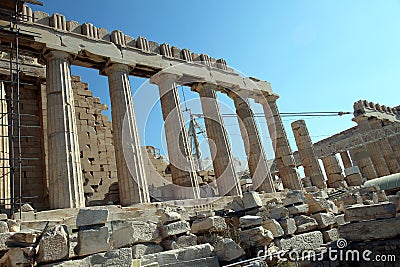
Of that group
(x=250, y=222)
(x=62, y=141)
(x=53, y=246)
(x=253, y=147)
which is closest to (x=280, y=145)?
(x=253, y=147)

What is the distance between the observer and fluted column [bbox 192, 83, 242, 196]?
1538cm

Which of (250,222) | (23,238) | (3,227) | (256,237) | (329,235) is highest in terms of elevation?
(3,227)

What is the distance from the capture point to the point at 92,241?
5461mm

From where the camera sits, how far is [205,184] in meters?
20.3

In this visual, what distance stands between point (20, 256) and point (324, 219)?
23.5 feet

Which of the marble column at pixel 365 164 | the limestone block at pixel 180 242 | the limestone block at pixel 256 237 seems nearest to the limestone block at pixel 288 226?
the limestone block at pixel 256 237

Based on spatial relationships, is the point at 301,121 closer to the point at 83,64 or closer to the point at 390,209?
the point at 83,64

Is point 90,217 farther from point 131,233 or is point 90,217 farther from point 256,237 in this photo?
point 256,237

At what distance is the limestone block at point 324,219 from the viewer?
838cm

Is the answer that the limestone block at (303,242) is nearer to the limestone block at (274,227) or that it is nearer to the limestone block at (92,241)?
the limestone block at (274,227)

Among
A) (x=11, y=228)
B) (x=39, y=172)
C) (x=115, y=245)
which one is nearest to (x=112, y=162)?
(x=39, y=172)

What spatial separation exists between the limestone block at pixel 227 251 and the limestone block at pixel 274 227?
1.42 metres

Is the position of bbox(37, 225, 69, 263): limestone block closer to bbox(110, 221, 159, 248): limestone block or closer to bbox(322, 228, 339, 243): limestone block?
bbox(110, 221, 159, 248): limestone block

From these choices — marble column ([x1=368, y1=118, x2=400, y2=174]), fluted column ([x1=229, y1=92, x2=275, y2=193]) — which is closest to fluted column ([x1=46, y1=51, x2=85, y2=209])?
fluted column ([x1=229, y1=92, x2=275, y2=193])
